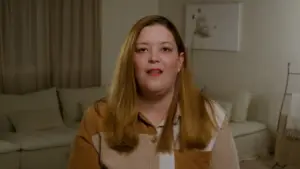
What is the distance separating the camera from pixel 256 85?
18.7 feet

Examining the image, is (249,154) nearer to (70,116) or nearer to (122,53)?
(70,116)

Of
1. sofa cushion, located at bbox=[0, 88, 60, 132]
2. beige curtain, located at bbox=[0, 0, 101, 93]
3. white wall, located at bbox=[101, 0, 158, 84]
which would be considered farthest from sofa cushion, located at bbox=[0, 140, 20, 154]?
white wall, located at bbox=[101, 0, 158, 84]

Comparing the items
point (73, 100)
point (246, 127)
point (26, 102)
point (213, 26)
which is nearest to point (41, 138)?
point (26, 102)

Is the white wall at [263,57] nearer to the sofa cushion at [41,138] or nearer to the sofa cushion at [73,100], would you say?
the sofa cushion at [73,100]

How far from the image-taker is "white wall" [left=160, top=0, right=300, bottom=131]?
17.6 feet

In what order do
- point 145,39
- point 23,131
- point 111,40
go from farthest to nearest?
point 111,40
point 23,131
point 145,39

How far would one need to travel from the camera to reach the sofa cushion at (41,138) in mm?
4430

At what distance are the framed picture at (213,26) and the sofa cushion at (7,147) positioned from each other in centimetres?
275

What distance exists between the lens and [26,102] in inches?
201

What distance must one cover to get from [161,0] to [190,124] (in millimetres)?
5352

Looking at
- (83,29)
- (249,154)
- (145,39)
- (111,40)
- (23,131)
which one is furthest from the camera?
(111,40)

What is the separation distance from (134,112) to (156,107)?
79 mm

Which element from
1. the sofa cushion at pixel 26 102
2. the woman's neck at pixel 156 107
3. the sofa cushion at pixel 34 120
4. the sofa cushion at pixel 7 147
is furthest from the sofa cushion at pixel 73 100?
the woman's neck at pixel 156 107

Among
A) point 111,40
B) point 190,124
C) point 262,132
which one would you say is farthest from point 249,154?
point 190,124
